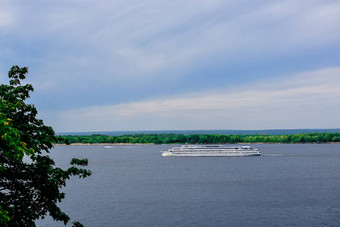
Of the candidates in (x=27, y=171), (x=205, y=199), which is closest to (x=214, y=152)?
(x=205, y=199)

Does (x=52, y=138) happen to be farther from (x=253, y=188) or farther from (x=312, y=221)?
(x=253, y=188)

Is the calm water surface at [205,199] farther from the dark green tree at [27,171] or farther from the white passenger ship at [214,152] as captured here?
the white passenger ship at [214,152]

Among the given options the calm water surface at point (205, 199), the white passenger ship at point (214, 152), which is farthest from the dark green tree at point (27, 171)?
the white passenger ship at point (214, 152)

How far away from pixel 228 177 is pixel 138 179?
23.1m

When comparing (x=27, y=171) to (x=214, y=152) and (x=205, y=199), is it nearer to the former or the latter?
(x=205, y=199)

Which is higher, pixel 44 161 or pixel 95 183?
pixel 44 161

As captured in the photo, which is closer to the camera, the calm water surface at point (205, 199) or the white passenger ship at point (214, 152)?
the calm water surface at point (205, 199)

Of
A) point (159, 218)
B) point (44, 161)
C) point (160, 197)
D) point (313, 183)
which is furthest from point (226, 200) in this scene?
point (44, 161)

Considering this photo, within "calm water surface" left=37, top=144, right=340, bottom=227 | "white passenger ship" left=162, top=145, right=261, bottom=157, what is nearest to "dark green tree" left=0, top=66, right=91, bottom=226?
"calm water surface" left=37, top=144, right=340, bottom=227

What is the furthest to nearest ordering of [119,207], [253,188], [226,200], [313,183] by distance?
1. [313,183]
2. [253,188]
3. [226,200]
4. [119,207]

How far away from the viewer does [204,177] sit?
94.6 meters

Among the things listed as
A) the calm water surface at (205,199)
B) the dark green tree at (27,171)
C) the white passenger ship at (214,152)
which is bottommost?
the calm water surface at (205,199)

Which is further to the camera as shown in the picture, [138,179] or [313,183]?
[138,179]

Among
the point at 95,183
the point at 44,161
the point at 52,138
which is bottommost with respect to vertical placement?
the point at 95,183
